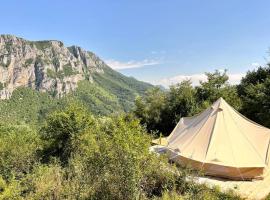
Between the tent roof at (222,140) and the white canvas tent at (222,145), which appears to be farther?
the tent roof at (222,140)

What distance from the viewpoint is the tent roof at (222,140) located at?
1055cm

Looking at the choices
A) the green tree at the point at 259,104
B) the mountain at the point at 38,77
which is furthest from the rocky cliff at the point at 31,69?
the green tree at the point at 259,104

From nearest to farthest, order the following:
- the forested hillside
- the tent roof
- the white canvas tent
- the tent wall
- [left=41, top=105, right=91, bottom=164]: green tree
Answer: the forested hillside
the tent wall
the white canvas tent
the tent roof
[left=41, top=105, right=91, bottom=164]: green tree

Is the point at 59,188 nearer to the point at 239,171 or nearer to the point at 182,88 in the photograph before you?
the point at 239,171

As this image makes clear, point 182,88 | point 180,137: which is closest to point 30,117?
point 182,88

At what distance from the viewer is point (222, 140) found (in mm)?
11266

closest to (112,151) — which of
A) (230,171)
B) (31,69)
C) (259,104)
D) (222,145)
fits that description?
(230,171)

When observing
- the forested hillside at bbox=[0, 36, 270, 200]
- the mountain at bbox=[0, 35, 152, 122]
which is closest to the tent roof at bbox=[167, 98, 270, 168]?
the forested hillside at bbox=[0, 36, 270, 200]

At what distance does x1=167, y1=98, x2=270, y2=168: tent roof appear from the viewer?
10555 millimetres

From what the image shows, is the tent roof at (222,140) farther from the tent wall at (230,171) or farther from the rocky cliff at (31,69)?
the rocky cliff at (31,69)

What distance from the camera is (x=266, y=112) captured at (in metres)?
17.2

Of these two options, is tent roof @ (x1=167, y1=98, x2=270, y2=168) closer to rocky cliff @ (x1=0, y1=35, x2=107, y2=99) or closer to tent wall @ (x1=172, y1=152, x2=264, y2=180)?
tent wall @ (x1=172, y1=152, x2=264, y2=180)

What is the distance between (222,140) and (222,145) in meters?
0.28

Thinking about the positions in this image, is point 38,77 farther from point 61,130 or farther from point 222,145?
point 222,145
